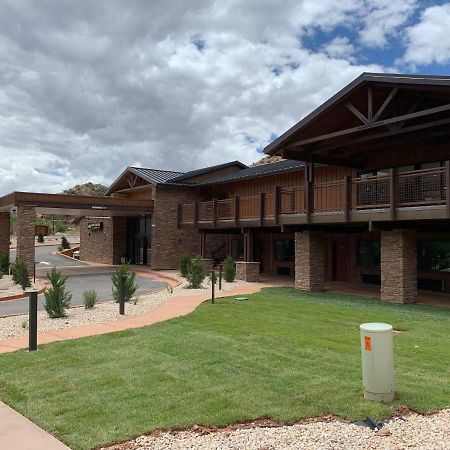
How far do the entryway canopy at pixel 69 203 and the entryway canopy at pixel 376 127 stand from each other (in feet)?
41.1

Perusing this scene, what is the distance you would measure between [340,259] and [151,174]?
48.6ft

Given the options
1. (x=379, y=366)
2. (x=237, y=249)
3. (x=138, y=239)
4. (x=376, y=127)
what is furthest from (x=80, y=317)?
(x=138, y=239)

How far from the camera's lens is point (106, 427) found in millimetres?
4949

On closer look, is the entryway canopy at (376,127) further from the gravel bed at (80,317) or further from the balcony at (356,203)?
the gravel bed at (80,317)

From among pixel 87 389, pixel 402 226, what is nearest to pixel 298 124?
pixel 402 226

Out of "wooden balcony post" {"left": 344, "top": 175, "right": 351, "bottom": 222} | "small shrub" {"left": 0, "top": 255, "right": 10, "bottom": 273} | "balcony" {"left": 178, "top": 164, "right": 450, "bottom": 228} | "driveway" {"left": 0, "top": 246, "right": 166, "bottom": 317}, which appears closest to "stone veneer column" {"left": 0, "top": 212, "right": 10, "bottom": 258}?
"small shrub" {"left": 0, "top": 255, "right": 10, "bottom": 273}

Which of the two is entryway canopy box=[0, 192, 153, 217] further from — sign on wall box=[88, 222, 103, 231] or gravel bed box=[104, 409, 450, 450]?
gravel bed box=[104, 409, 450, 450]

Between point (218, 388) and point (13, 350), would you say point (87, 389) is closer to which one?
point (218, 388)

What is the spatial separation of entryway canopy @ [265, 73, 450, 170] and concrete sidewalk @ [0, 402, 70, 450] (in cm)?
1281

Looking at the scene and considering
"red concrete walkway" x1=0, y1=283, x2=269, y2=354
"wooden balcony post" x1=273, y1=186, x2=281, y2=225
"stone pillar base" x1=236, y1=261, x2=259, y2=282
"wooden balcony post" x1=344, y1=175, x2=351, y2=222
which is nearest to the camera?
"red concrete walkway" x1=0, y1=283, x2=269, y2=354

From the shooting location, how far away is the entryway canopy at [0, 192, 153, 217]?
2536 centimetres

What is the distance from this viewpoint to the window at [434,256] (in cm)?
1839

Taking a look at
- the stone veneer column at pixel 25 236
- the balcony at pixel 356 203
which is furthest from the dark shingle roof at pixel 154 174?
the stone veneer column at pixel 25 236

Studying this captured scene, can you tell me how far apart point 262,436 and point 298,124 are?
14265mm
